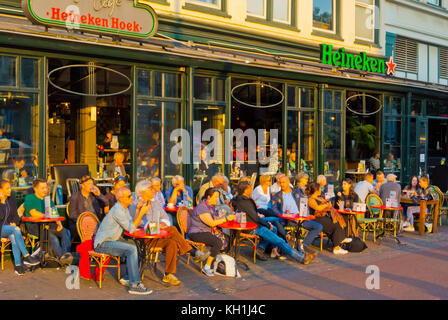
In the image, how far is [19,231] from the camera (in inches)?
348

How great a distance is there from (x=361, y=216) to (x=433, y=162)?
10.7 m

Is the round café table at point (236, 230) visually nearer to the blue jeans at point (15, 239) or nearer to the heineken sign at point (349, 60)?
the blue jeans at point (15, 239)

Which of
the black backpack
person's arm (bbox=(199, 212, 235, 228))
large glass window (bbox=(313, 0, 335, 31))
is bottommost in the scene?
the black backpack

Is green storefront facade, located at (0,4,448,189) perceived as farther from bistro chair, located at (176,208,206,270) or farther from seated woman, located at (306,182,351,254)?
seated woman, located at (306,182,351,254)

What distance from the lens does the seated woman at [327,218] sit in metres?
10.9

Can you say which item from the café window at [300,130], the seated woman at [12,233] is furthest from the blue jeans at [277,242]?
the café window at [300,130]

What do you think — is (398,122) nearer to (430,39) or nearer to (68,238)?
(430,39)

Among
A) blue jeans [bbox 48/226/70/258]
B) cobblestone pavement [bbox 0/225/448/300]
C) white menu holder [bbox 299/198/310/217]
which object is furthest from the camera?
white menu holder [bbox 299/198/310/217]

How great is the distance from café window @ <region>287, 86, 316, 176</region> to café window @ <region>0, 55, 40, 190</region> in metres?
7.50

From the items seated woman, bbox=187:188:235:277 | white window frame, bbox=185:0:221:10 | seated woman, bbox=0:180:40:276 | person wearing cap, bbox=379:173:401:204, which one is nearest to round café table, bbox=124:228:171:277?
seated woman, bbox=187:188:235:277

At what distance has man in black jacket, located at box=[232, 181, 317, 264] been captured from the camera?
9.80m

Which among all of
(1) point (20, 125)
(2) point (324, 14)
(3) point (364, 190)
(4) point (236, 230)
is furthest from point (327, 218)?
(2) point (324, 14)

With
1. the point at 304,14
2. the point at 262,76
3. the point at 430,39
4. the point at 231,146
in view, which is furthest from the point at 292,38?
the point at 430,39

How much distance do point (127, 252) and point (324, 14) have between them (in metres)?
12.5
